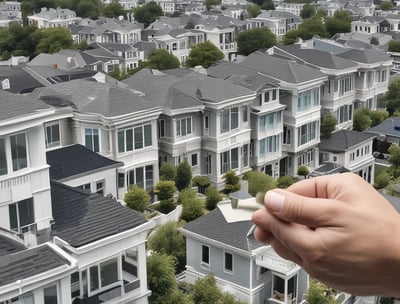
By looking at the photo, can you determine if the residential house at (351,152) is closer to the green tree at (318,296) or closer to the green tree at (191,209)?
the green tree at (191,209)

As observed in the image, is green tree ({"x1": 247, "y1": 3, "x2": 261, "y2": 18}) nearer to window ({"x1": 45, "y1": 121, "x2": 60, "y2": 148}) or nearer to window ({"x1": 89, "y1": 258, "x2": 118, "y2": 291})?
window ({"x1": 45, "y1": 121, "x2": 60, "y2": 148})

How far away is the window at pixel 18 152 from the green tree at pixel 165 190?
12.2m

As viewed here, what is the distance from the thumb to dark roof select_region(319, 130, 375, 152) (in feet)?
112

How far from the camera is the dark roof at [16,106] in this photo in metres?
14.7

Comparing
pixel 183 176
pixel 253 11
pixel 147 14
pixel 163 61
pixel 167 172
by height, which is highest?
pixel 147 14

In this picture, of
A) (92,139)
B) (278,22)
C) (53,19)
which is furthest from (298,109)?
(53,19)

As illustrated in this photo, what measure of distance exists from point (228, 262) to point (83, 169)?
19.7 ft

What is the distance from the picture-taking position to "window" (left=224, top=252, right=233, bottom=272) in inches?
822

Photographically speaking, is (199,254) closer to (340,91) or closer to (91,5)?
(340,91)

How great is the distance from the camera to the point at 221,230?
21.5 meters

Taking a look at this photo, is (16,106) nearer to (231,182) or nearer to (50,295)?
(50,295)

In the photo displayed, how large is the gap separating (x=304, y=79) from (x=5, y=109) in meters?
23.4

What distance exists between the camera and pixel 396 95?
154ft

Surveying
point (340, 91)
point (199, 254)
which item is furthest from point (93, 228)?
point (340, 91)
